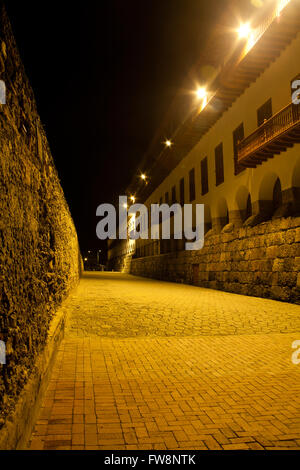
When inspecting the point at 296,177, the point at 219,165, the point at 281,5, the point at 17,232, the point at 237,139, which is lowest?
the point at 17,232

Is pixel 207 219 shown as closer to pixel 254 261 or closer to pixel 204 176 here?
pixel 204 176

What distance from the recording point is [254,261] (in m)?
13.2

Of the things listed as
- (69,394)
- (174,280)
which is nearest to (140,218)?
(174,280)

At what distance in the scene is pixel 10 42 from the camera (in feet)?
9.31

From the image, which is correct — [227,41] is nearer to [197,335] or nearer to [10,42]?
[197,335]

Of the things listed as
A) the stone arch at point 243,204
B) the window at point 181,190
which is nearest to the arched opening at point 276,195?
the stone arch at point 243,204

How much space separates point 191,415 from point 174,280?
66.9ft

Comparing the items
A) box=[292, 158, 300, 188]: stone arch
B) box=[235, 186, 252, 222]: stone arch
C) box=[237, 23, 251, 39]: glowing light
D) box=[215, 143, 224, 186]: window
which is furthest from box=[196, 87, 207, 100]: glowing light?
box=[292, 158, 300, 188]: stone arch

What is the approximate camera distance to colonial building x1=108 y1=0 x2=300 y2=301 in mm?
11422

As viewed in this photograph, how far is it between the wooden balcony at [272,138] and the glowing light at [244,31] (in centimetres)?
442

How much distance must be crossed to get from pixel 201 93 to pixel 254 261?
11.2 metres

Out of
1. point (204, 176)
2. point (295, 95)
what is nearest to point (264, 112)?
point (295, 95)

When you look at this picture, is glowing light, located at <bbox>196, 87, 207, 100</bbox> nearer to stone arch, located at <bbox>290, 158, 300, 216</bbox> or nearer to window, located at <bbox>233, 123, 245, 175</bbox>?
window, located at <bbox>233, 123, 245, 175</bbox>

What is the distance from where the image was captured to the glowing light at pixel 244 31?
44.5 ft
